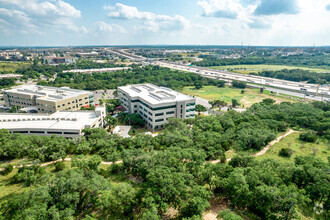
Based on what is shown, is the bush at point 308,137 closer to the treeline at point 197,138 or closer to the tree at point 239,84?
the treeline at point 197,138

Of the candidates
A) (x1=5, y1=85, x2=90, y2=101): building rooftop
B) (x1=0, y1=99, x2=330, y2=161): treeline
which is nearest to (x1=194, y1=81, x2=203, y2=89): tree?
(x1=0, y1=99, x2=330, y2=161): treeline

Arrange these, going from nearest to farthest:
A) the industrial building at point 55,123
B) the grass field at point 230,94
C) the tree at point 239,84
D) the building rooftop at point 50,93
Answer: the industrial building at point 55,123, the building rooftop at point 50,93, the grass field at point 230,94, the tree at point 239,84

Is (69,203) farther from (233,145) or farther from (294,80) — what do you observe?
(294,80)

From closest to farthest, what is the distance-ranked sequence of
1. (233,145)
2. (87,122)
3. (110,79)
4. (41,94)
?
A: (233,145) → (87,122) → (41,94) → (110,79)

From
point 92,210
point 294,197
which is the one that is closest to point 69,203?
point 92,210

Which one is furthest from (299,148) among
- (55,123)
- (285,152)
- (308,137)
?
(55,123)

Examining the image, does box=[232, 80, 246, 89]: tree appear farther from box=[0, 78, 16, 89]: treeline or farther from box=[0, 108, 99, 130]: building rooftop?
box=[0, 78, 16, 89]: treeline

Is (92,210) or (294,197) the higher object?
(294,197)

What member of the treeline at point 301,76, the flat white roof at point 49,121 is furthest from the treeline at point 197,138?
the treeline at point 301,76
